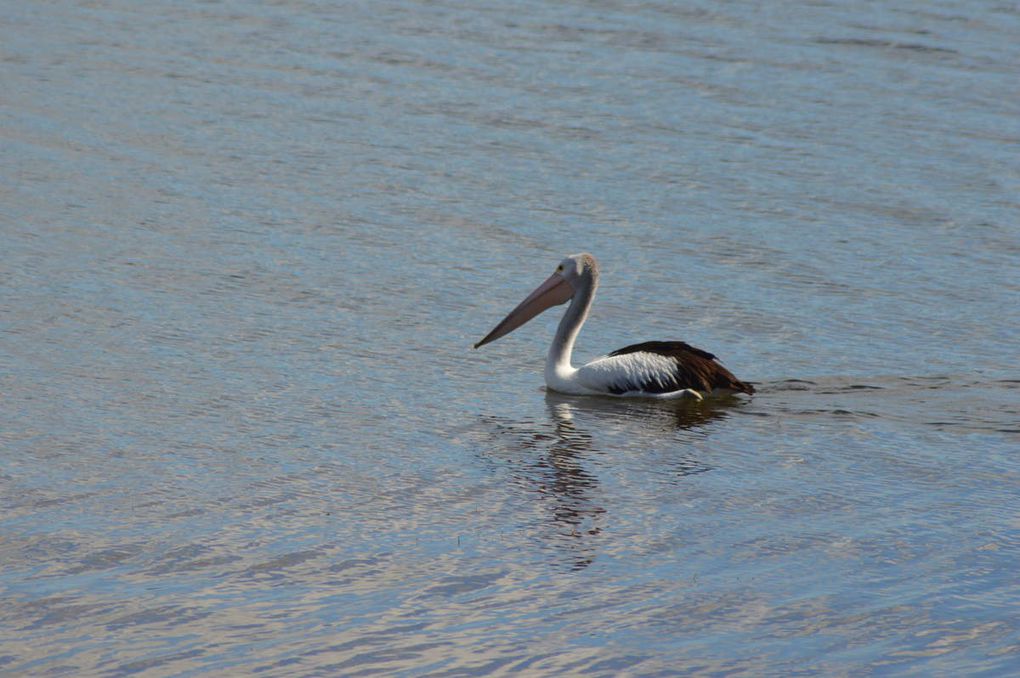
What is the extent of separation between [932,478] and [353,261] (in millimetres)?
4272

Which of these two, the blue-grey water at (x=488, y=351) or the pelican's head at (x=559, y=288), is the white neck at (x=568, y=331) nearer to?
the pelican's head at (x=559, y=288)

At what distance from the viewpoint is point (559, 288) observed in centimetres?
888

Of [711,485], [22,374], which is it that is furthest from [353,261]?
[711,485]

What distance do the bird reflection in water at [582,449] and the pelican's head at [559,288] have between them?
763 millimetres

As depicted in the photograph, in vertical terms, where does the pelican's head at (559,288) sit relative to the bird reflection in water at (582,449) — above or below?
above

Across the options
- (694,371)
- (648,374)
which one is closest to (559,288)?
(648,374)

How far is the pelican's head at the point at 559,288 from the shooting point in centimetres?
875

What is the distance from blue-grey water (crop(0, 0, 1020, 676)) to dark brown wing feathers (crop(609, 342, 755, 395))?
14 cm

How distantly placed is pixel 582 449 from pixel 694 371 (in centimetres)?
109

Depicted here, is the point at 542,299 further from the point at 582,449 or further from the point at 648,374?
the point at 582,449

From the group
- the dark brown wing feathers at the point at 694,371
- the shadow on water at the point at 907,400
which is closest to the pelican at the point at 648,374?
the dark brown wing feathers at the point at 694,371

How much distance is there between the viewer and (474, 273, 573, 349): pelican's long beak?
345 inches

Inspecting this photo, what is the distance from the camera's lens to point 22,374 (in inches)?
291

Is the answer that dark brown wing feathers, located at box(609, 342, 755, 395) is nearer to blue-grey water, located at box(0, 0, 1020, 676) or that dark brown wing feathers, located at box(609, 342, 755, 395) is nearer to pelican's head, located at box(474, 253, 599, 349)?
blue-grey water, located at box(0, 0, 1020, 676)
